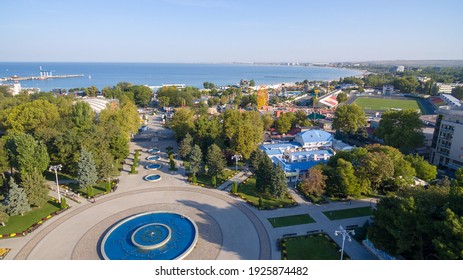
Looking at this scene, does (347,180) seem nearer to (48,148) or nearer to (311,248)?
(311,248)

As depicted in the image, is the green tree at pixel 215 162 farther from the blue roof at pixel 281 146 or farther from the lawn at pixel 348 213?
the lawn at pixel 348 213

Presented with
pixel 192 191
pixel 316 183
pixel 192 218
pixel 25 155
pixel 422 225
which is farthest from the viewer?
pixel 192 191

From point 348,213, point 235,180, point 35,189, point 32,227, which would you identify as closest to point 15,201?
point 35,189

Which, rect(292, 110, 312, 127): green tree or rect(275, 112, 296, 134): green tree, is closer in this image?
rect(275, 112, 296, 134): green tree

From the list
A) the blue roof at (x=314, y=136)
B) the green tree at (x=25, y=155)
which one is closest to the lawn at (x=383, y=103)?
the blue roof at (x=314, y=136)

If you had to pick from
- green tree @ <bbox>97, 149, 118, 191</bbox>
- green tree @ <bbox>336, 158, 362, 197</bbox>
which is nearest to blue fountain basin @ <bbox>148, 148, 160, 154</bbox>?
green tree @ <bbox>97, 149, 118, 191</bbox>

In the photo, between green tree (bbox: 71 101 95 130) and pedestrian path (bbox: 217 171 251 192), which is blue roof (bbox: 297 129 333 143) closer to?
pedestrian path (bbox: 217 171 251 192)

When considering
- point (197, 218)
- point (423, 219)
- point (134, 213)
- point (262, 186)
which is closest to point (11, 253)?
point (134, 213)
